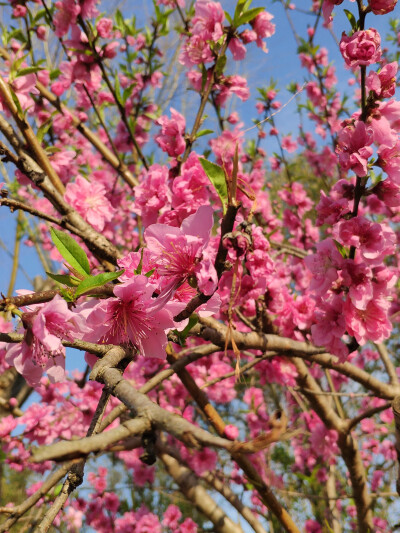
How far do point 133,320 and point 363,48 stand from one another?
40.2 inches

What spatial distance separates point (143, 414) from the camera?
1.65 feet

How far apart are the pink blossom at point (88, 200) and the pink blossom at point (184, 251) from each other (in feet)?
3.98

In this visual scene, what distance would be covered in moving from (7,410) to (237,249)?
135 inches

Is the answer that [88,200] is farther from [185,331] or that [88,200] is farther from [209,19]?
[185,331]

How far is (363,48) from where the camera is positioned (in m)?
1.21

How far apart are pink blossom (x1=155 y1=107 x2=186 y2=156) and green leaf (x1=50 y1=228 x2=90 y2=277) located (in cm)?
95

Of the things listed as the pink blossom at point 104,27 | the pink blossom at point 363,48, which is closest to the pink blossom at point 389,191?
the pink blossom at point 363,48

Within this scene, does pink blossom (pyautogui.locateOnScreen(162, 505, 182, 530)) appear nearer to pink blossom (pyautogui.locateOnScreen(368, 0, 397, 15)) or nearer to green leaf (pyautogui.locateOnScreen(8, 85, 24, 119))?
green leaf (pyautogui.locateOnScreen(8, 85, 24, 119))

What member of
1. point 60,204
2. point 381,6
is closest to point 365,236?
point 381,6

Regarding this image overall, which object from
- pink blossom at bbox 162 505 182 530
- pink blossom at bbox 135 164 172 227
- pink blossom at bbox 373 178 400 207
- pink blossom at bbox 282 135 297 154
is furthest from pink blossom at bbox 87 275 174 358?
pink blossom at bbox 282 135 297 154

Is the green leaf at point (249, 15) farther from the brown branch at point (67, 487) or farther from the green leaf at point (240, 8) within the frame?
the brown branch at point (67, 487)

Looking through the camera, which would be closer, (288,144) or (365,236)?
(365,236)

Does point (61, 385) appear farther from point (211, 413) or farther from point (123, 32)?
point (123, 32)

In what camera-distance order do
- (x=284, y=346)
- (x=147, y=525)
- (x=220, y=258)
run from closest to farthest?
(x=220, y=258) → (x=284, y=346) → (x=147, y=525)
